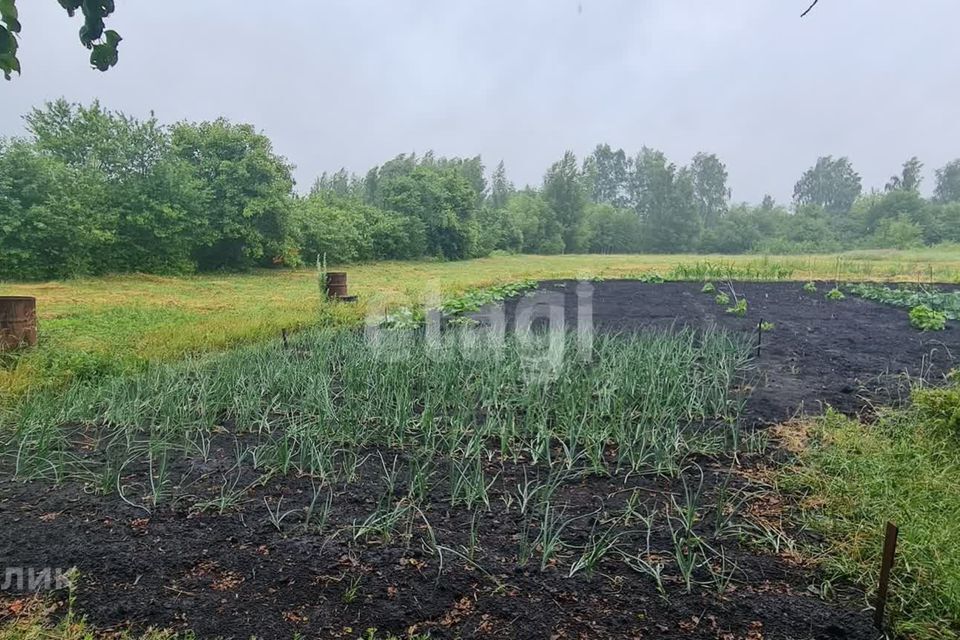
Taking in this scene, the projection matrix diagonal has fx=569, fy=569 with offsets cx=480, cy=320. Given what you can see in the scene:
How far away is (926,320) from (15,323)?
867 centimetres

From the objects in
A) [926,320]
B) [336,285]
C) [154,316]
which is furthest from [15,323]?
[926,320]

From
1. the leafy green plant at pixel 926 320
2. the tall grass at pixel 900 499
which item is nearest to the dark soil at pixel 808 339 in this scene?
the leafy green plant at pixel 926 320

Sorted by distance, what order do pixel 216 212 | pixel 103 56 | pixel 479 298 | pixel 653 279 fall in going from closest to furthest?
pixel 103 56 < pixel 479 298 < pixel 653 279 < pixel 216 212

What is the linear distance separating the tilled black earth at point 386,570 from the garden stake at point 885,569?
0.04 m

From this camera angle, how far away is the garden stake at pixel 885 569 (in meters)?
1.45

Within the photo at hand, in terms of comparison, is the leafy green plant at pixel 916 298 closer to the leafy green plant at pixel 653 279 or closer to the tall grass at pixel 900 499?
the leafy green plant at pixel 653 279

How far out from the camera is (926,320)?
6.27 meters

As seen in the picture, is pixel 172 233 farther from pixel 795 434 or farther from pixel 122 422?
pixel 795 434

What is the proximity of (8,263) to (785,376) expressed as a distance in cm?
1160

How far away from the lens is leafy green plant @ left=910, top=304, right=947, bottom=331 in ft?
19.9

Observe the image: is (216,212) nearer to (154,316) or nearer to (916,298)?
(154,316)

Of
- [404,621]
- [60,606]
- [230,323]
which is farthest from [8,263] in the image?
[404,621]

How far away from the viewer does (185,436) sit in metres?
2.64

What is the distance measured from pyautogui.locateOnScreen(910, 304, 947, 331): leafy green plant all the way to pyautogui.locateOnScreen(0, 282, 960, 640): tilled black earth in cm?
497
